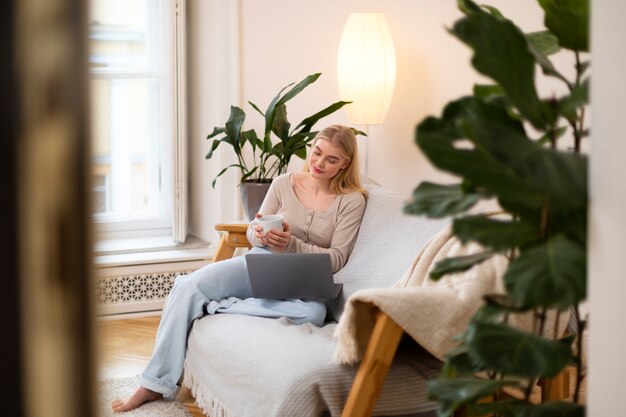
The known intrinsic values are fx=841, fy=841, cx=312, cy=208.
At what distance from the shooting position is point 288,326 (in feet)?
9.67

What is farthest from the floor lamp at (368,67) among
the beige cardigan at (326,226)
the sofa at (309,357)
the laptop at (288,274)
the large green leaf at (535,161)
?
the large green leaf at (535,161)

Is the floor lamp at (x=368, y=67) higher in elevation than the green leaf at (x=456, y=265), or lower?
higher

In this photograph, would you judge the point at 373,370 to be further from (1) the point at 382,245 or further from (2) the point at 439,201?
(2) the point at 439,201

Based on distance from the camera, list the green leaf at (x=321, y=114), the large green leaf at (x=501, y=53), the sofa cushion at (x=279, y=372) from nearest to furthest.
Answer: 1. the large green leaf at (x=501, y=53)
2. the sofa cushion at (x=279, y=372)
3. the green leaf at (x=321, y=114)

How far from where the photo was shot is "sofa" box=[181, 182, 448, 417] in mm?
2404

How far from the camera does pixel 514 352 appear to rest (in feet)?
3.69

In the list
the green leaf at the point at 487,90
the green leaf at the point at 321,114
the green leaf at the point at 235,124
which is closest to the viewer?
the green leaf at the point at 487,90

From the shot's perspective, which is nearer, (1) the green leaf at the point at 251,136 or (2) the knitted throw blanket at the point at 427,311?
(2) the knitted throw blanket at the point at 427,311

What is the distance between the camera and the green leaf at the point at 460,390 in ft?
4.04

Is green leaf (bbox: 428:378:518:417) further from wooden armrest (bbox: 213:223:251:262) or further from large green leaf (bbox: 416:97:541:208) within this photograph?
wooden armrest (bbox: 213:223:251:262)

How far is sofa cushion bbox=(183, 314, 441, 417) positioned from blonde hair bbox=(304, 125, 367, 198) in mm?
651

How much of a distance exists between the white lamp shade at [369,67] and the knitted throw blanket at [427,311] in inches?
67.3

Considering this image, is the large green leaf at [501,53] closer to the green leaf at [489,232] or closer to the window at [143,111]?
the green leaf at [489,232]

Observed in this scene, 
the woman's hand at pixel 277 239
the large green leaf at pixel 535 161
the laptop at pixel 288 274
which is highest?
the large green leaf at pixel 535 161
